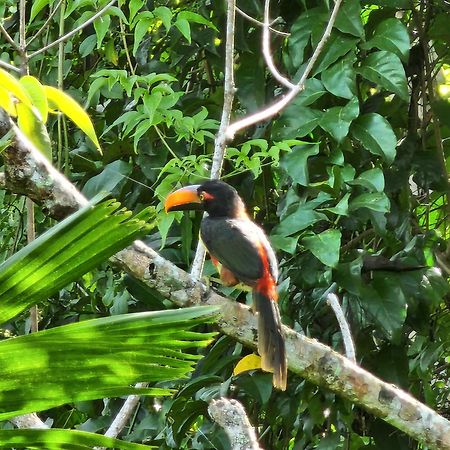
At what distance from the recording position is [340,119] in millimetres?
2908

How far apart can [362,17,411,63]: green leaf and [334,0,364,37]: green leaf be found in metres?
0.09

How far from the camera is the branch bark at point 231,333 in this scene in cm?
192

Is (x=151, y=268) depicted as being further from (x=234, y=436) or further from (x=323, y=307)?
(x=323, y=307)

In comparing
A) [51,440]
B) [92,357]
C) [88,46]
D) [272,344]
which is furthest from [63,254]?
[88,46]

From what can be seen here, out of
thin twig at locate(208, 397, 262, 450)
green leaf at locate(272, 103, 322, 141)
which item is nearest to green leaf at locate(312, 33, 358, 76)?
green leaf at locate(272, 103, 322, 141)

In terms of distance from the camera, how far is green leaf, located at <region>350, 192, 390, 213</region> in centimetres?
279

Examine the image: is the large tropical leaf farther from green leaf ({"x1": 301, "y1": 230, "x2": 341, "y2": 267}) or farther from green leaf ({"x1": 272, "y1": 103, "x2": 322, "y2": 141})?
green leaf ({"x1": 272, "y1": 103, "x2": 322, "y2": 141})

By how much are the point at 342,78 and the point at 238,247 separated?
66cm

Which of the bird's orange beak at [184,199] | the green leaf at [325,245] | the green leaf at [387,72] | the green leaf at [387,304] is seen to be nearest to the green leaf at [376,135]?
the green leaf at [387,72]

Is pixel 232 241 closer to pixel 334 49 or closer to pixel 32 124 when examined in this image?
pixel 334 49

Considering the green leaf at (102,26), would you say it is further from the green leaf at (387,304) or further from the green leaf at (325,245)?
the green leaf at (387,304)

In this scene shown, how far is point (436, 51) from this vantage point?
360 cm

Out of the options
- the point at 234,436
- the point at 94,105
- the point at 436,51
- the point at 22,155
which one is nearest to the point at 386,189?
the point at 436,51

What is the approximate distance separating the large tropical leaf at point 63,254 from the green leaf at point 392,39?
2.02 m
